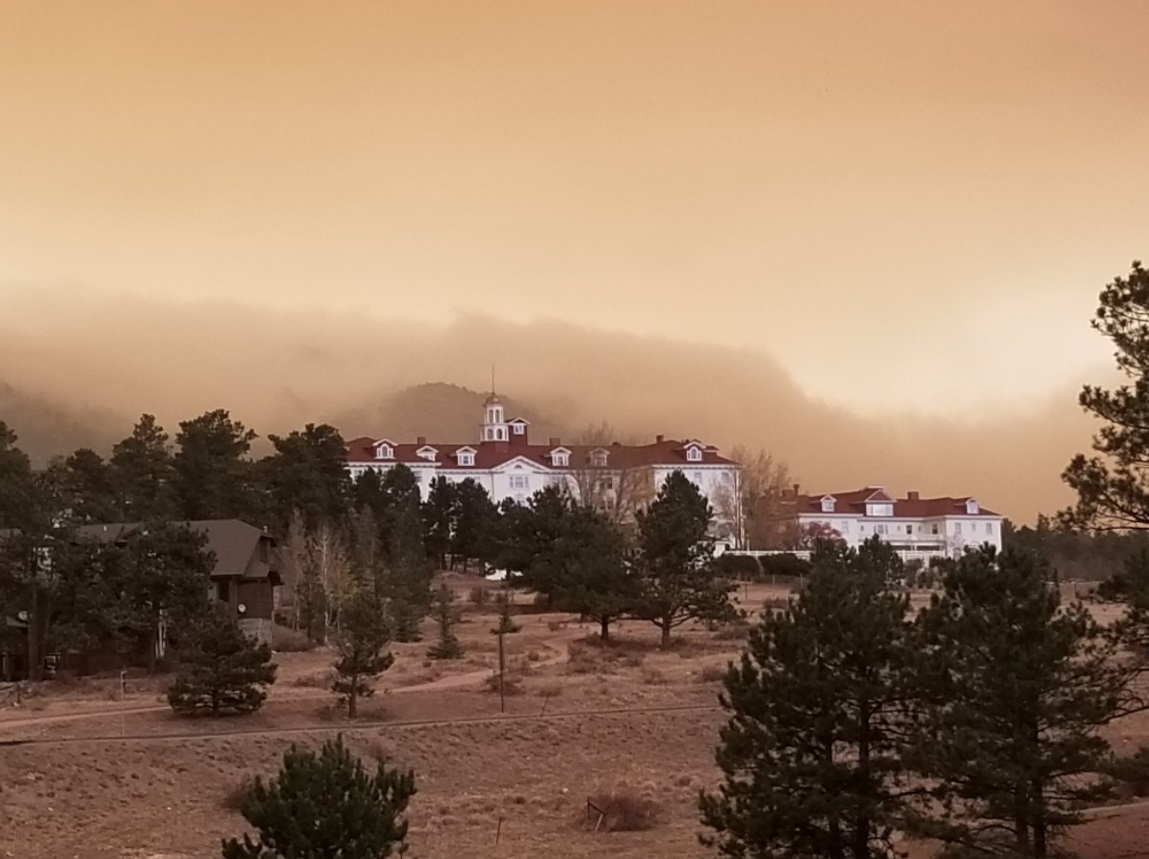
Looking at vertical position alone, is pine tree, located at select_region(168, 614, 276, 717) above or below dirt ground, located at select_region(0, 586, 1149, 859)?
above

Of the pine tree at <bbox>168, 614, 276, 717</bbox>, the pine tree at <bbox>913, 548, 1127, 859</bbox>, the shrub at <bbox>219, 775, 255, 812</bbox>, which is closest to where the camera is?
the pine tree at <bbox>913, 548, 1127, 859</bbox>

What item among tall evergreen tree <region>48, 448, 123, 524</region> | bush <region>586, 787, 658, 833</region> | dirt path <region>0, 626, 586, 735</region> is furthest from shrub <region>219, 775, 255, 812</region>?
tall evergreen tree <region>48, 448, 123, 524</region>

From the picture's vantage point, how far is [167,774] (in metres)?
32.4

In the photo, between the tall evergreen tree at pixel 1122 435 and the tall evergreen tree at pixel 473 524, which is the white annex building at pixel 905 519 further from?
the tall evergreen tree at pixel 1122 435

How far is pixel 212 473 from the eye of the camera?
245 ft

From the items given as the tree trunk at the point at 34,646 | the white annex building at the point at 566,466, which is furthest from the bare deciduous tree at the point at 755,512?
the tree trunk at the point at 34,646

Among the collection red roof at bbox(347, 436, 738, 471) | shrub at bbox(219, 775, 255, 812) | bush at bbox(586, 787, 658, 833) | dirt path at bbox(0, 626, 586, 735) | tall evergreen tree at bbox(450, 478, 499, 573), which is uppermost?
red roof at bbox(347, 436, 738, 471)

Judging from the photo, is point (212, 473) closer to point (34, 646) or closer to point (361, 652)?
point (34, 646)

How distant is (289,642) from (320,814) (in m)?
40.4

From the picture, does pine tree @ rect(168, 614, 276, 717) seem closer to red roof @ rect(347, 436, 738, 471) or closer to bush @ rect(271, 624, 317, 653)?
bush @ rect(271, 624, 317, 653)

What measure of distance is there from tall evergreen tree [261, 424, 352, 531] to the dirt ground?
90.3ft

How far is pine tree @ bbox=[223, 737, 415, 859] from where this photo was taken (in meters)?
16.5

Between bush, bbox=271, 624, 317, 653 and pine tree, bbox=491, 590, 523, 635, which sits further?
bush, bbox=271, 624, 317, 653

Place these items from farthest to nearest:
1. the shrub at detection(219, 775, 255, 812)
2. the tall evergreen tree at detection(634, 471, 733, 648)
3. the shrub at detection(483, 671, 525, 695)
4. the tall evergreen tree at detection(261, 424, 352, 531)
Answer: the tall evergreen tree at detection(261, 424, 352, 531)
the tall evergreen tree at detection(634, 471, 733, 648)
the shrub at detection(483, 671, 525, 695)
the shrub at detection(219, 775, 255, 812)
